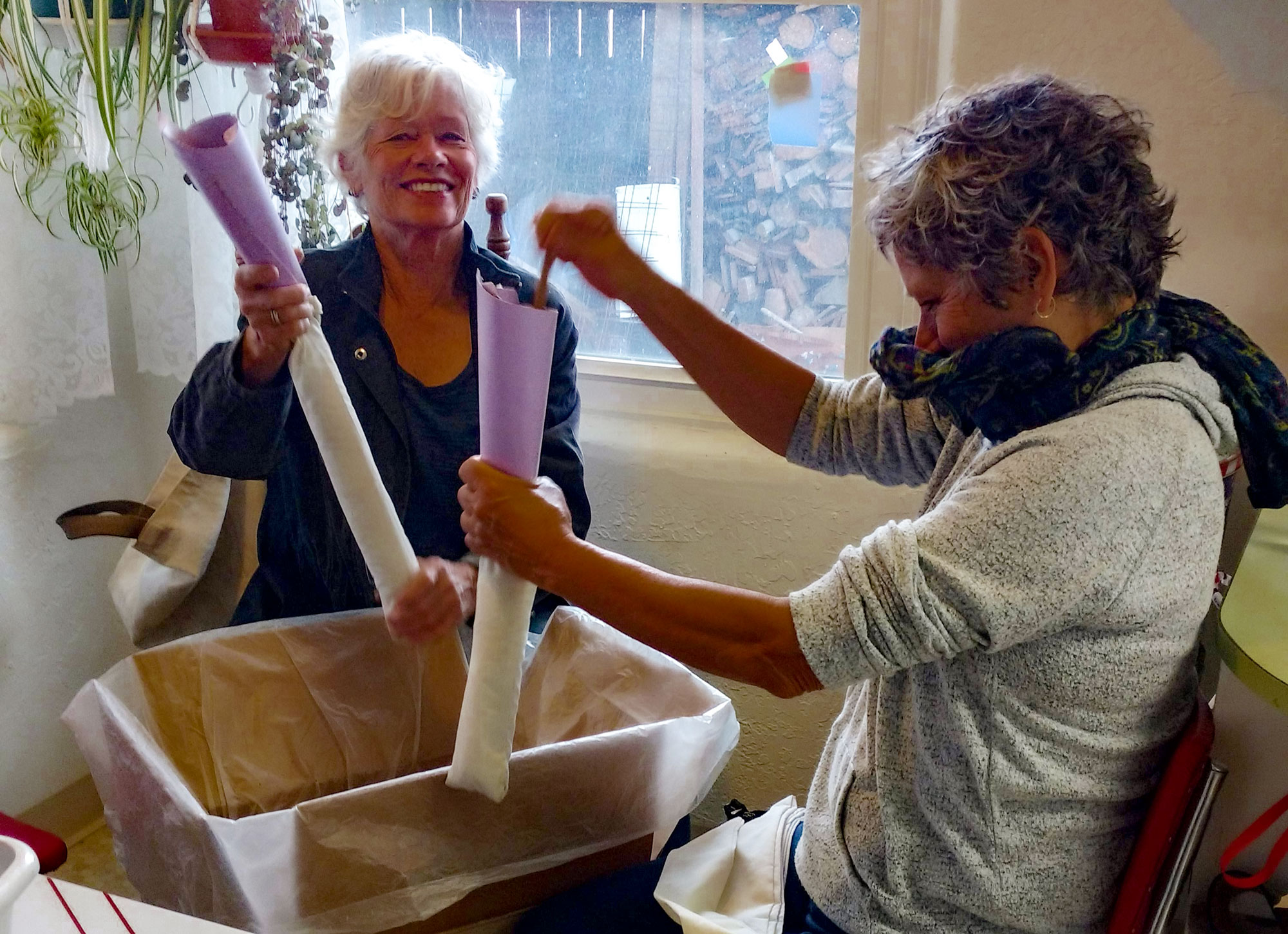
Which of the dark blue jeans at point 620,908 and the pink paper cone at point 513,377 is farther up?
the pink paper cone at point 513,377

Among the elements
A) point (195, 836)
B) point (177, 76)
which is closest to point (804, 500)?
point (195, 836)

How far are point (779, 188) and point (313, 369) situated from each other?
924mm

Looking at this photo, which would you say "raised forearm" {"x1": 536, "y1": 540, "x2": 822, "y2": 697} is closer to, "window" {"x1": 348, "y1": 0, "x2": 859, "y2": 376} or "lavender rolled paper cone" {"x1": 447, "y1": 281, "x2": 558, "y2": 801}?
"lavender rolled paper cone" {"x1": 447, "y1": 281, "x2": 558, "y2": 801}

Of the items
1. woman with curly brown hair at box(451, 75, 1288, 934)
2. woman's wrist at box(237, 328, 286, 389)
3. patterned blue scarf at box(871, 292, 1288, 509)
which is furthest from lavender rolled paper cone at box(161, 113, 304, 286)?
patterned blue scarf at box(871, 292, 1288, 509)

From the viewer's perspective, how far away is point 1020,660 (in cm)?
90

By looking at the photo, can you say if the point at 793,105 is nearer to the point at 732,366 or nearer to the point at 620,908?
the point at 732,366

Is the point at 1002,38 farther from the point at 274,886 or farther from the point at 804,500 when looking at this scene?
the point at 274,886

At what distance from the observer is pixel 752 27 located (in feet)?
5.73

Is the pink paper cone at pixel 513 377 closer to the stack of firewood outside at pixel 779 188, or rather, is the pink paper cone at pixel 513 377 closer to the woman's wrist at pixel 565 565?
the woman's wrist at pixel 565 565

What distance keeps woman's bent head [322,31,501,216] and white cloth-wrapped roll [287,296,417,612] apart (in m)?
0.37

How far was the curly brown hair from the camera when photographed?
2.87ft

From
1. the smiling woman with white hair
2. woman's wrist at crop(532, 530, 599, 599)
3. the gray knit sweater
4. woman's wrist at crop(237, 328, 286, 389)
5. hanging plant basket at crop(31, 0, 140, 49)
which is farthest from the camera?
hanging plant basket at crop(31, 0, 140, 49)

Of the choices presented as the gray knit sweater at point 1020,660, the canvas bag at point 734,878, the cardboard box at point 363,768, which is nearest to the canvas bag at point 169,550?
the cardboard box at point 363,768

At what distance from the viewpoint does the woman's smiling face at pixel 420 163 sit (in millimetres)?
1479
